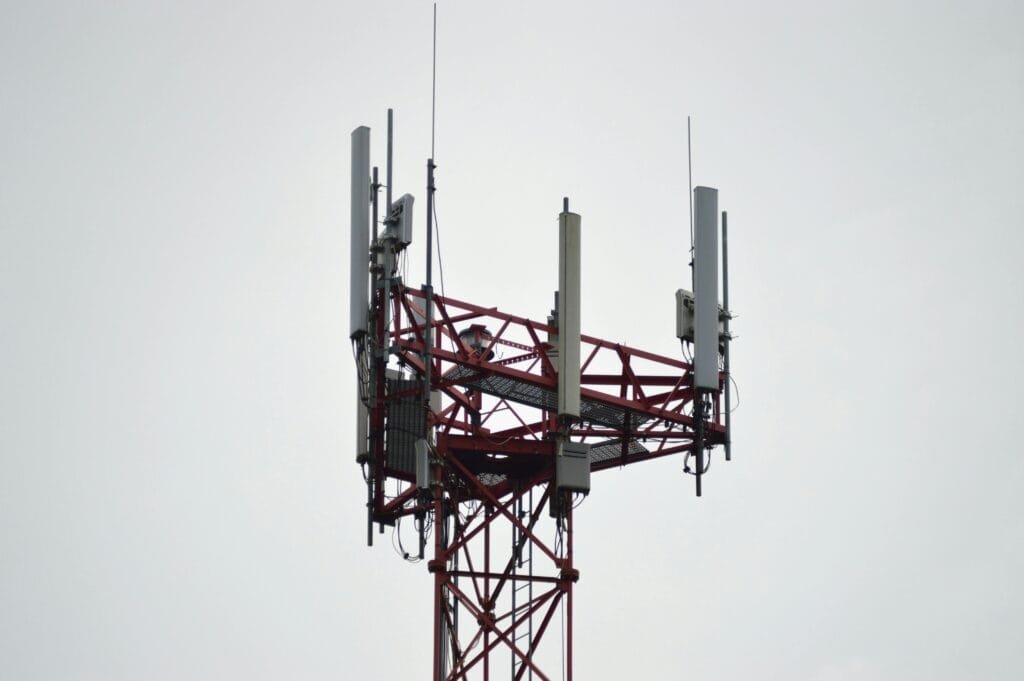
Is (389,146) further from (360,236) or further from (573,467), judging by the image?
(573,467)

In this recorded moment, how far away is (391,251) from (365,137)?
300cm

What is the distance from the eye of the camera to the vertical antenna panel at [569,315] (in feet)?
260

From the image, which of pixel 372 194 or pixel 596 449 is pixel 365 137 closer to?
pixel 372 194

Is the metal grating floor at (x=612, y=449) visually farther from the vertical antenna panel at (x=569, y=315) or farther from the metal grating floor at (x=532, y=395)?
the vertical antenna panel at (x=569, y=315)

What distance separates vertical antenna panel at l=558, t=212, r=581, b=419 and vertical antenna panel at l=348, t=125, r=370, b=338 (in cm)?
462

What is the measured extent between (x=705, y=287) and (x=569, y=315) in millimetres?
4466

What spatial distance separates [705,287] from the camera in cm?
8256

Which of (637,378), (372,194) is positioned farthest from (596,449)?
(372,194)

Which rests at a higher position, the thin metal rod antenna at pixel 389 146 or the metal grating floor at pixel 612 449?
the thin metal rod antenna at pixel 389 146

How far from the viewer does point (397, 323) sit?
79.1m

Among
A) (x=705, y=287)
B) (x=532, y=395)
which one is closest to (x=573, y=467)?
(x=532, y=395)

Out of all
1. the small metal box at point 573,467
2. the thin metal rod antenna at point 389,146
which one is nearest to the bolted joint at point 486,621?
the small metal box at point 573,467

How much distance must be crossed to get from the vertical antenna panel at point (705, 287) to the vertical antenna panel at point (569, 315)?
12.2 ft

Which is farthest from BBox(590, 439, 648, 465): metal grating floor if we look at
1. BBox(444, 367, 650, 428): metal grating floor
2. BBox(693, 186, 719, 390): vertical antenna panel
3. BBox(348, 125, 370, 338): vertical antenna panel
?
BBox(348, 125, 370, 338): vertical antenna panel
